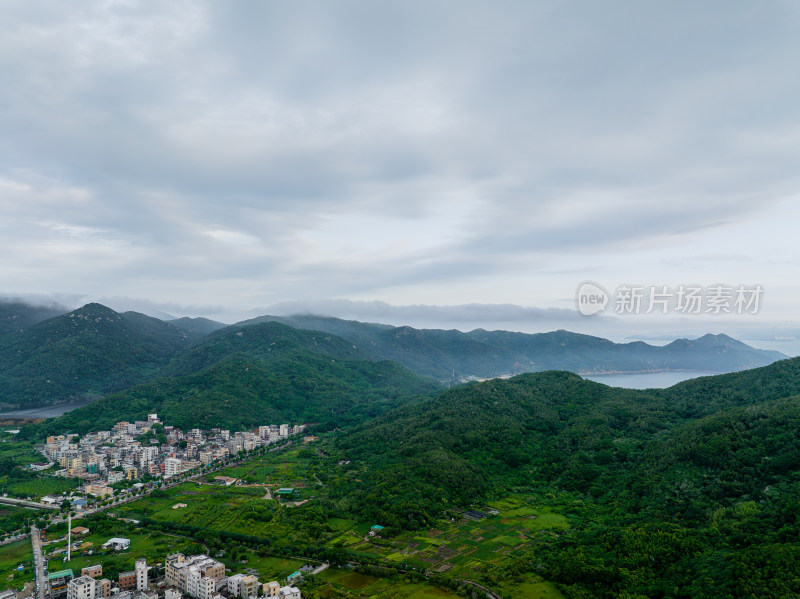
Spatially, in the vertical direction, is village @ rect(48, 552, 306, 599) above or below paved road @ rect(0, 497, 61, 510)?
above

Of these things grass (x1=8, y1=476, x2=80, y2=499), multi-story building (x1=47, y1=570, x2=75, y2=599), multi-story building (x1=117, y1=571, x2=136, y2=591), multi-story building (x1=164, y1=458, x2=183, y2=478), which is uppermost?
multi-story building (x1=117, y1=571, x2=136, y2=591)

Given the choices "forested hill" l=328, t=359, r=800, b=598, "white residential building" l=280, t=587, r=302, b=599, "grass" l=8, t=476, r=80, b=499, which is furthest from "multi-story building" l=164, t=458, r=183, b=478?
"white residential building" l=280, t=587, r=302, b=599

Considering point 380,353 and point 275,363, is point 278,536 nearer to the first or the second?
point 275,363

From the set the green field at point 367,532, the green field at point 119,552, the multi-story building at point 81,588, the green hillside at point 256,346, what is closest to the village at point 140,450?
the green field at point 367,532

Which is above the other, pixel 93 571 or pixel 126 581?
pixel 93 571

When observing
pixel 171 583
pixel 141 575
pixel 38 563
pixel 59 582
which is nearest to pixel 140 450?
pixel 38 563

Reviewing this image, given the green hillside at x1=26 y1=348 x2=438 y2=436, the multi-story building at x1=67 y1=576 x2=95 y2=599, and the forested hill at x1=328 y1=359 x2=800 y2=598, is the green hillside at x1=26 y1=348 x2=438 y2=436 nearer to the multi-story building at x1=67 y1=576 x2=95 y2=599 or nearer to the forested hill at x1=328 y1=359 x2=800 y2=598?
the forested hill at x1=328 y1=359 x2=800 y2=598

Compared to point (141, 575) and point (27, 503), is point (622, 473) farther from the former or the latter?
point (27, 503)
